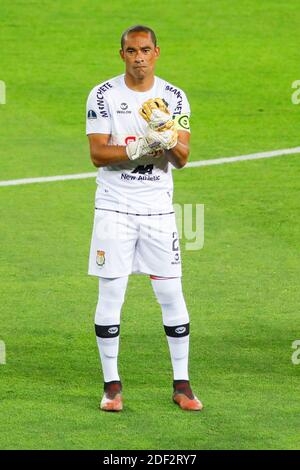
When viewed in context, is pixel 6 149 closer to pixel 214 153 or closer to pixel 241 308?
pixel 214 153

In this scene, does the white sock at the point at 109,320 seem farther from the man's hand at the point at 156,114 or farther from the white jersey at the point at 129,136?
the man's hand at the point at 156,114

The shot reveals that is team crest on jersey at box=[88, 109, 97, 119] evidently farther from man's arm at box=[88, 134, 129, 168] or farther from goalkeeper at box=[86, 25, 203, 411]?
man's arm at box=[88, 134, 129, 168]

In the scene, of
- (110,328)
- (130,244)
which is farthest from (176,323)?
(130,244)

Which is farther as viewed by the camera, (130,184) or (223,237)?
(223,237)

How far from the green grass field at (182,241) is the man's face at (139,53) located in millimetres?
2362

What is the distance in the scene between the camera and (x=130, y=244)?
10.6 m

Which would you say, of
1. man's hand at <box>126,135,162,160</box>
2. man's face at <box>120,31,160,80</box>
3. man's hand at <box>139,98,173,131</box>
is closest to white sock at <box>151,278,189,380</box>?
man's hand at <box>126,135,162,160</box>

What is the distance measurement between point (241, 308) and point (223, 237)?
7.90ft

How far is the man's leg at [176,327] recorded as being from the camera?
419 inches

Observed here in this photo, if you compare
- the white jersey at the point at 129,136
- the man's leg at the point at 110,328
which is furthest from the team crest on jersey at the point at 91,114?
the man's leg at the point at 110,328

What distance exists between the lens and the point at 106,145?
1044cm
